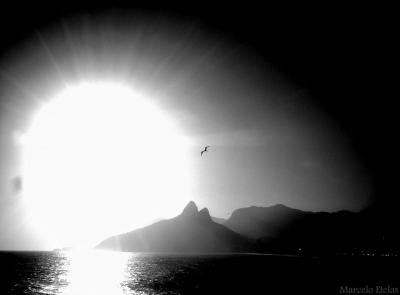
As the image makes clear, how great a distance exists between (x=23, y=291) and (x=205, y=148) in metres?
48.8

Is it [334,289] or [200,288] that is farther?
[200,288]

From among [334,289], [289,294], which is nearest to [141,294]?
[289,294]

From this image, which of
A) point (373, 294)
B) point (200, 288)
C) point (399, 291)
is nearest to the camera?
point (373, 294)

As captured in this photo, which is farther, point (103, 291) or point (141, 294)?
point (103, 291)

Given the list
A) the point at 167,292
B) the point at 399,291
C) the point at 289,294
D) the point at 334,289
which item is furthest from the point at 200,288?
the point at 399,291

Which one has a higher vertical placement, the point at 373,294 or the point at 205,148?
the point at 205,148

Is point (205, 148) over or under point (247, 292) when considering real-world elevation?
over

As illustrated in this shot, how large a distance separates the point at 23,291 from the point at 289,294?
54.8 m

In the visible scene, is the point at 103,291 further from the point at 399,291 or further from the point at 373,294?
the point at 399,291

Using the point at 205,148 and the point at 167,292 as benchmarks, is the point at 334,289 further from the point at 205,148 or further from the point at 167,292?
the point at 205,148

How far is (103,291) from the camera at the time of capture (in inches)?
2571

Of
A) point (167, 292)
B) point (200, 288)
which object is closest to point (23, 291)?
point (167, 292)

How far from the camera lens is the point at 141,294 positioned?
5938 centimetres

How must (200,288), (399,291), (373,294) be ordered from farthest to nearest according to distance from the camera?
(200,288) → (399,291) → (373,294)
